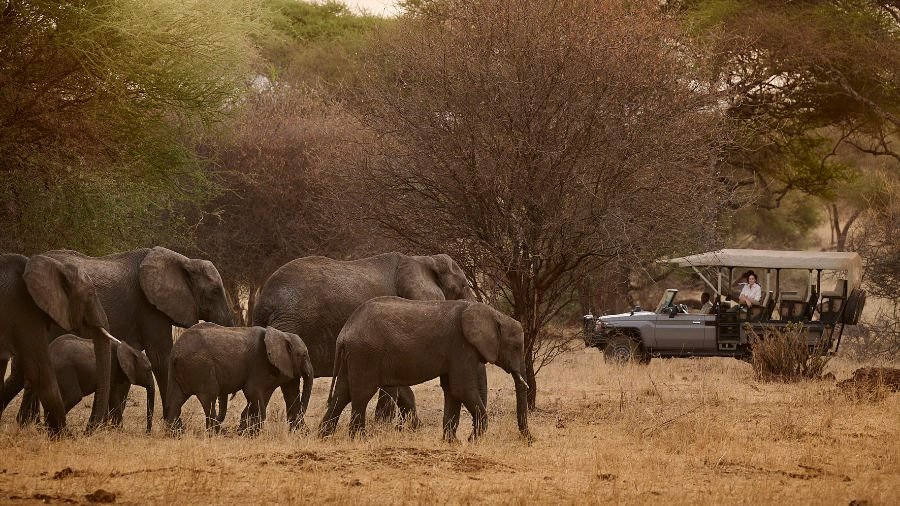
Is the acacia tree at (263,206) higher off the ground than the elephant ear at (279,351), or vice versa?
the acacia tree at (263,206)

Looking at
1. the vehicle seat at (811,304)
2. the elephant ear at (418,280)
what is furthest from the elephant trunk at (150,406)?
the vehicle seat at (811,304)

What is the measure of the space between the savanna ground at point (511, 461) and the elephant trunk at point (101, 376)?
268 millimetres

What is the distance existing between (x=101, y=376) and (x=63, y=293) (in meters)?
0.89

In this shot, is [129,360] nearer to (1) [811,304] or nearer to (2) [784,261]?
(2) [784,261]

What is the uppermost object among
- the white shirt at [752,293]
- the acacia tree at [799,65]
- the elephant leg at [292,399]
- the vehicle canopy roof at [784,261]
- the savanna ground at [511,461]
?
the acacia tree at [799,65]

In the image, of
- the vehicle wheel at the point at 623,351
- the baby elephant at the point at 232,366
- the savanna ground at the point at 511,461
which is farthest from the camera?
the vehicle wheel at the point at 623,351

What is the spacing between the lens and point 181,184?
23500mm

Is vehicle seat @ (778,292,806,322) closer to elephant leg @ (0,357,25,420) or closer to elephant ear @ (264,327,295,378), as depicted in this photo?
elephant ear @ (264,327,295,378)

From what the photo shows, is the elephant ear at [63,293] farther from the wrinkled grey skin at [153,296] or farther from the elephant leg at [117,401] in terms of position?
the wrinkled grey skin at [153,296]

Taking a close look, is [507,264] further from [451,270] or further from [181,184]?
[181,184]

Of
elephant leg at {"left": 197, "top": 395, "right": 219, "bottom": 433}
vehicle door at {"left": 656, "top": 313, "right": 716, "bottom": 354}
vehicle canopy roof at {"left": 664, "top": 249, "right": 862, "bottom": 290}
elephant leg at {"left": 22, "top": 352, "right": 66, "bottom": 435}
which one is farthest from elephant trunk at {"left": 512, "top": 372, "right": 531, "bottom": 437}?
vehicle door at {"left": 656, "top": 313, "right": 716, "bottom": 354}

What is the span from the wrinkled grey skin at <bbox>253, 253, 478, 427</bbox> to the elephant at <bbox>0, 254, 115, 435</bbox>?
8.23 feet

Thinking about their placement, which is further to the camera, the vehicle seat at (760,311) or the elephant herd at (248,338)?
the vehicle seat at (760,311)

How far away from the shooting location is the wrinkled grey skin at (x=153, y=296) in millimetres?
14648
